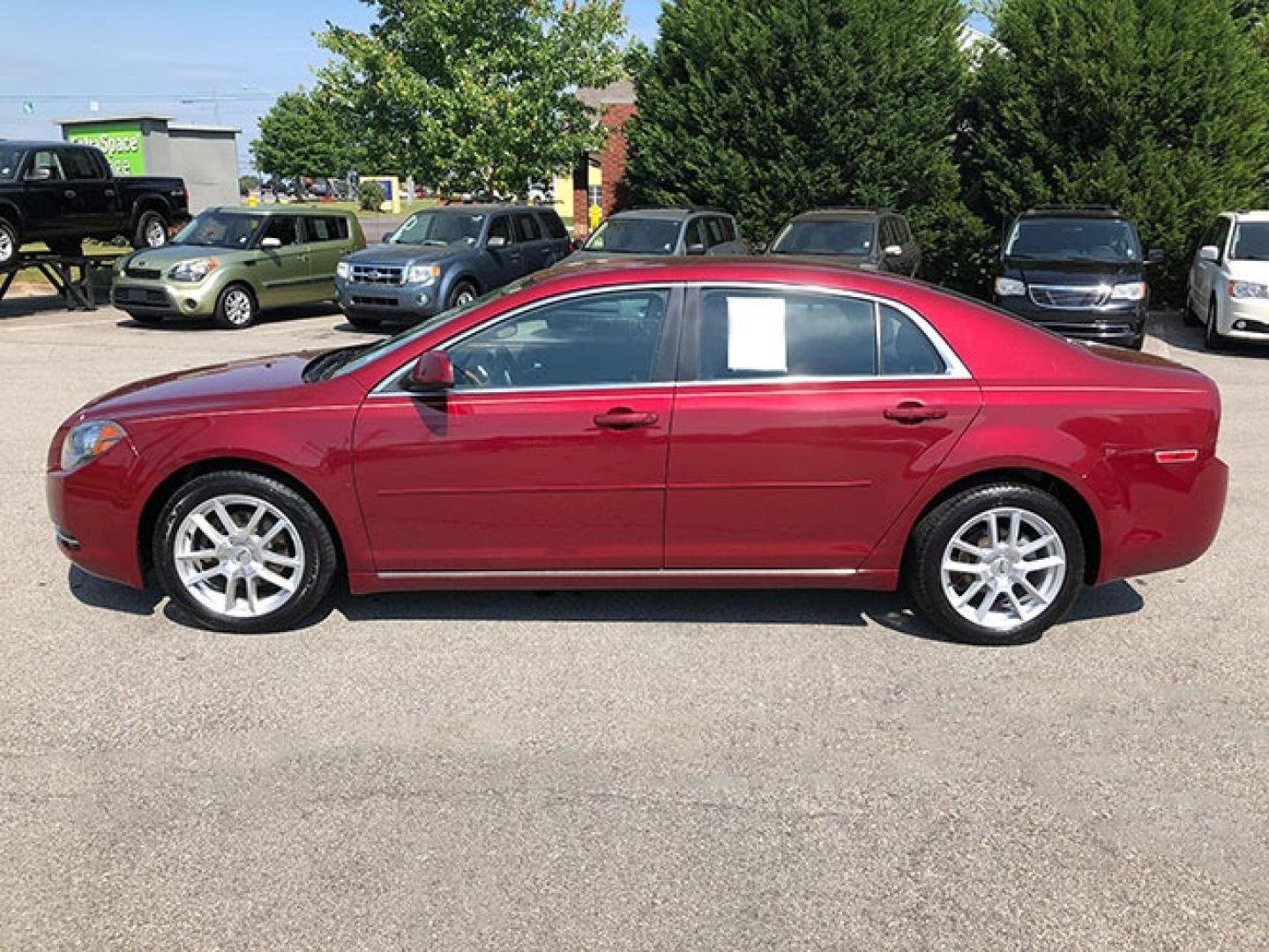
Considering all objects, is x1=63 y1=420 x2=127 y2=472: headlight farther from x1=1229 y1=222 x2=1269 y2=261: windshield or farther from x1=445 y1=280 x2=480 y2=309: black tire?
x1=1229 y1=222 x2=1269 y2=261: windshield

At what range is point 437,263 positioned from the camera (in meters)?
14.3

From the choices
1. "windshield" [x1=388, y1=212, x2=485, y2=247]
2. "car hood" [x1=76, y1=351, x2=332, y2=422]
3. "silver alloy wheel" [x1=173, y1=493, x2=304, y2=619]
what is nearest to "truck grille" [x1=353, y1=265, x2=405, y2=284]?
"windshield" [x1=388, y1=212, x2=485, y2=247]

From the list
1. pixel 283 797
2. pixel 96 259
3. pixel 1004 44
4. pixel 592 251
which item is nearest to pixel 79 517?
pixel 283 797

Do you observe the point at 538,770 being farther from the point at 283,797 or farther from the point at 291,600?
the point at 291,600

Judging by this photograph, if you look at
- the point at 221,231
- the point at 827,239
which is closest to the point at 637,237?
the point at 827,239

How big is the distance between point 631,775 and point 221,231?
1474 cm

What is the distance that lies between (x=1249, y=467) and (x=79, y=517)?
7.34 m

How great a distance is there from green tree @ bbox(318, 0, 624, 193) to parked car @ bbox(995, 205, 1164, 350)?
10.6 metres

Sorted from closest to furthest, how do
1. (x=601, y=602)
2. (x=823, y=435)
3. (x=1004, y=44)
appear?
(x=823, y=435)
(x=601, y=602)
(x=1004, y=44)

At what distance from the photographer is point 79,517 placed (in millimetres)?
4523

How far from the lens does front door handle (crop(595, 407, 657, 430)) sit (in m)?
4.31

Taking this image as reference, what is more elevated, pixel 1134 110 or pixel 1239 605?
pixel 1134 110

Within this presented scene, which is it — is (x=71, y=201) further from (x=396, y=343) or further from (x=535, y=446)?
(x=535, y=446)

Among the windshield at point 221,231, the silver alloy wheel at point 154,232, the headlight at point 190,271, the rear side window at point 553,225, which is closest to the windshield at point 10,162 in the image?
the silver alloy wheel at point 154,232
